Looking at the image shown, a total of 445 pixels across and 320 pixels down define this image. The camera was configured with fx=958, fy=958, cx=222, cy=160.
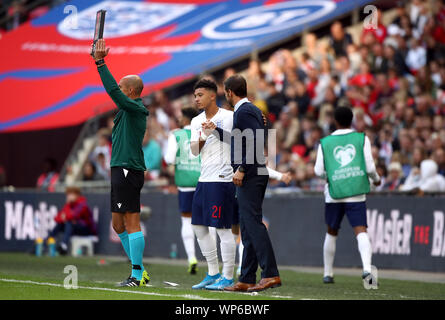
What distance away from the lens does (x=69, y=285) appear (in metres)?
10.9

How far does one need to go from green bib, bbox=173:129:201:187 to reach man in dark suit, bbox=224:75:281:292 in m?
3.97

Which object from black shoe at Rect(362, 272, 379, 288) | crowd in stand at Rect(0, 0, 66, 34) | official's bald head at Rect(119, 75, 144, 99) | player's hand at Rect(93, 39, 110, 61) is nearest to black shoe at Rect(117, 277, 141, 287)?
official's bald head at Rect(119, 75, 144, 99)

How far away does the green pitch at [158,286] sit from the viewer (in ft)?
32.1

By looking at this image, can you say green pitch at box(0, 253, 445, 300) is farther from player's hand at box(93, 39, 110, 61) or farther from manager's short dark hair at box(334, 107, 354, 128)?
player's hand at box(93, 39, 110, 61)

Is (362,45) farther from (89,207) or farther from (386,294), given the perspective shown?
(386,294)

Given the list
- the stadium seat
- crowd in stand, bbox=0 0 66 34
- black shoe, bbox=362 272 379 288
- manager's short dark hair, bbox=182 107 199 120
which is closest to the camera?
black shoe, bbox=362 272 379 288

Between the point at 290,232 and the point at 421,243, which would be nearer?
the point at 421,243

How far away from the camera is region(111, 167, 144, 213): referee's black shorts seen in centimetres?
1088

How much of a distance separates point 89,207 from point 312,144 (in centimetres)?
503

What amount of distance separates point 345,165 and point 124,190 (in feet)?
11.2

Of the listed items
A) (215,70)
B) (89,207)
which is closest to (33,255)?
(89,207)

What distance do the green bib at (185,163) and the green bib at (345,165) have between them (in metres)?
2.38

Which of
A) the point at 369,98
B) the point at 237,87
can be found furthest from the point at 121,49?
the point at 237,87

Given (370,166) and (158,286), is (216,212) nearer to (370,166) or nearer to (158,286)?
(158,286)
